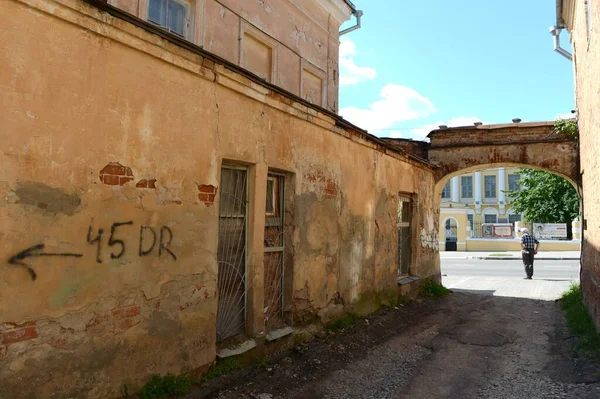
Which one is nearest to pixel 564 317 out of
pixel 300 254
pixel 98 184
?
pixel 300 254

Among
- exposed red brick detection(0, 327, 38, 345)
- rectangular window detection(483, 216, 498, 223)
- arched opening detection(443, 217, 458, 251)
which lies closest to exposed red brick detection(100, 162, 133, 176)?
exposed red brick detection(0, 327, 38, 345)

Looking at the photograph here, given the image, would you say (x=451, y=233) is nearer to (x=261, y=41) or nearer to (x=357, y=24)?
(x=357, y=24)

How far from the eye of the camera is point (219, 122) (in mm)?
4250

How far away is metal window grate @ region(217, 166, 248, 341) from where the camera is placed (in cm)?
454

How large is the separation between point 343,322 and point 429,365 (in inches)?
55.6

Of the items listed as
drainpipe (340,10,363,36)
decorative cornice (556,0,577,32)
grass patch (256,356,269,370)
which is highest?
drainpipe (340,10,363,36)

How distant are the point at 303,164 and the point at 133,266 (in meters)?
2.69

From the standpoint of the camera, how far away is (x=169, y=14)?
7539 mm

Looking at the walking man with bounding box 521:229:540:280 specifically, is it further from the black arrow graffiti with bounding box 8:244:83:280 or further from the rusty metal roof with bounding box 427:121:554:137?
the black arrow graffiti with bounding box 8:244:83:280

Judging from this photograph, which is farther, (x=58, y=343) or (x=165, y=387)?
(x=165, y=387)

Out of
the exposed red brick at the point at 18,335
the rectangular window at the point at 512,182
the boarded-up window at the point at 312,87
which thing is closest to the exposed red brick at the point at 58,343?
the exposed red brick at the point at 18,335

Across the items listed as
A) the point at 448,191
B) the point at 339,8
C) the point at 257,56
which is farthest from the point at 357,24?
the point at 448,191

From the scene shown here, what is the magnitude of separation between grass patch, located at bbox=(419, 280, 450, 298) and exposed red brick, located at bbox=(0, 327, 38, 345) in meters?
8.50

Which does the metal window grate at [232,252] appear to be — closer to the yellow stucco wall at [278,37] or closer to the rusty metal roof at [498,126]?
the yellow stucco wall at [278,37]
